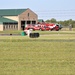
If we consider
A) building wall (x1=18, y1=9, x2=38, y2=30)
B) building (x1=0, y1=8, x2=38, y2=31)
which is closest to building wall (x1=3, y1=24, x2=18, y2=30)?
building (x1=0, y1=8, x2=38, y2=31)

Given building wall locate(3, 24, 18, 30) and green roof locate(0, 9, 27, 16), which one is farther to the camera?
green roof locate(0, 9, 27, 16)

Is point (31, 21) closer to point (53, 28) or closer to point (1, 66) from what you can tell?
point (53, 28)

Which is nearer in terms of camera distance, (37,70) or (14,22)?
(37,70)

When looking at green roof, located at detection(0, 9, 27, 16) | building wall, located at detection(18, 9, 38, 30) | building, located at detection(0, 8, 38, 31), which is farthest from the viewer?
green roof, located at detection(0, 9, 27, 16)

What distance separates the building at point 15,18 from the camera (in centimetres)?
9812

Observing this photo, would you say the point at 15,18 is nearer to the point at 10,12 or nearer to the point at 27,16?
the point at 10,12

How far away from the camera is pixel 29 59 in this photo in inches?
589

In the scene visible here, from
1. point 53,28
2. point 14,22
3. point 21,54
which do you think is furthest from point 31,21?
point 21,54

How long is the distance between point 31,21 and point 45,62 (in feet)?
294

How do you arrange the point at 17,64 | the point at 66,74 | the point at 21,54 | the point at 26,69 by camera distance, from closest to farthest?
the point at 66,74 < the point at 26,69 < the point at 17,64 < the point at 21,54

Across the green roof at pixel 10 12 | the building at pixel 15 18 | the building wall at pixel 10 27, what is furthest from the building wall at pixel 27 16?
the building wall at pixel 10 27

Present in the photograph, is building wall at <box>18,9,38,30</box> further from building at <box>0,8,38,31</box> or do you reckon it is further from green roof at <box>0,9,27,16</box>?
green roof at <box>0,9,27,16</box>

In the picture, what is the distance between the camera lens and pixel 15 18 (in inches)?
3996

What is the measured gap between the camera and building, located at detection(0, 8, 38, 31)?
3863 inches
